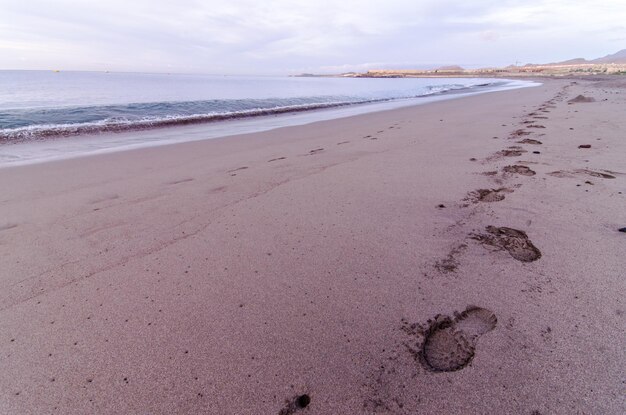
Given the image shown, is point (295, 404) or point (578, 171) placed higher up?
point (578, 171)

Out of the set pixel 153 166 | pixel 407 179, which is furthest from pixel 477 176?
pixel 153 166

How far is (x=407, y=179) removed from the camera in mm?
A: 4227

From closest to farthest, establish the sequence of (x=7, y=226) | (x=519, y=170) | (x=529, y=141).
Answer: (x=7, y=226)
(x=519, y=170)
(x=529, y=141)

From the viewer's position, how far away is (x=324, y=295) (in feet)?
6.91

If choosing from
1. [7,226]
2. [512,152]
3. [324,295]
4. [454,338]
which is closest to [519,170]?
[512,152]

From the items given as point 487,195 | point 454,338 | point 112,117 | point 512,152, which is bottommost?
point 454,338

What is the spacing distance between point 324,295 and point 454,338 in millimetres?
794

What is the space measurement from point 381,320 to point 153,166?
17.3 ft

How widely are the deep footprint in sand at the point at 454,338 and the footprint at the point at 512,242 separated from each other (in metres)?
0.82

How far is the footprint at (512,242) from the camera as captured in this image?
2.45 meters

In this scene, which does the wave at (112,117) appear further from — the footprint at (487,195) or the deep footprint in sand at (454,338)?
the deep footprint in sand at (454,338)

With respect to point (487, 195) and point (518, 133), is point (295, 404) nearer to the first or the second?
point (487, 195)

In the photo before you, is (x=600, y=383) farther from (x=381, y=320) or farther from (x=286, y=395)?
(x=286, y=395)

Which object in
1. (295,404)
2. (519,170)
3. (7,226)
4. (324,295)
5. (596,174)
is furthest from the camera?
(519,170)
